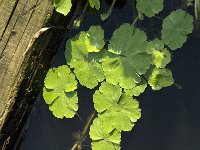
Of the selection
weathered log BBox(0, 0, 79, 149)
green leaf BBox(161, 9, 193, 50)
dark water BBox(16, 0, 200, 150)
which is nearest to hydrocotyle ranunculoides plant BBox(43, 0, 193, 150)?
green leaf BBox(161, 9, 193, 50)

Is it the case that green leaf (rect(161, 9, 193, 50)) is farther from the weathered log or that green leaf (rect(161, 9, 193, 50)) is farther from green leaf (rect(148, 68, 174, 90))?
the weathered log

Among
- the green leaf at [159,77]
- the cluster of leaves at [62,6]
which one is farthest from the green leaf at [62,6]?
the green leaf at [159,77]

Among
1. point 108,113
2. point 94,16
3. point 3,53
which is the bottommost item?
point 108,113

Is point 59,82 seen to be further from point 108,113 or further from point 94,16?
point 94,16

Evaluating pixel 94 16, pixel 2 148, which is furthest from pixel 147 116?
pixel 2 148

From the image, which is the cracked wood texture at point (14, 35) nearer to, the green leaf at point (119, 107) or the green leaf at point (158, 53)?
the green leaf at point (119, 107)

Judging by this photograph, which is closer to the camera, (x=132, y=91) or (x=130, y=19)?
(x=132, y=91)
